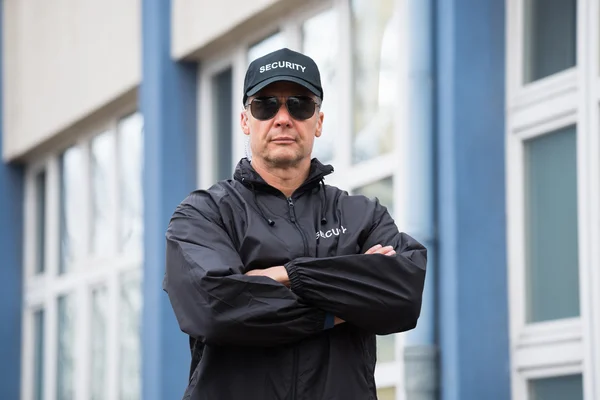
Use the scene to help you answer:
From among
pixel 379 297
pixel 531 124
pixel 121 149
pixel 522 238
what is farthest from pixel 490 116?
pixel 121 149

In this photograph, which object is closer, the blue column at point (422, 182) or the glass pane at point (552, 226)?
the glass pane at point (552, 226)

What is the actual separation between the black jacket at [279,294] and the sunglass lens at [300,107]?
0.65 ft

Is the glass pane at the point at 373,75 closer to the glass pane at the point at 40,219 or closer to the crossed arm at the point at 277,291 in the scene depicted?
the crossed arm at the point at 277,291

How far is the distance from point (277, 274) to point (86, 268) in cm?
875

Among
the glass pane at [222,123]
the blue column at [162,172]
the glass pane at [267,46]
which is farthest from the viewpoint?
the glass pane at [222,123]

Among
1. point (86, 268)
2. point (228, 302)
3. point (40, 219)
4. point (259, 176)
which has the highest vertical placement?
point (40, 219)

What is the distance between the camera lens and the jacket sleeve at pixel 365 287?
362 cm

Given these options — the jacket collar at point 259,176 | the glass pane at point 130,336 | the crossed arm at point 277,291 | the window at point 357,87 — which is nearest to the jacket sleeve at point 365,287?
the crossed arm at point 277,291

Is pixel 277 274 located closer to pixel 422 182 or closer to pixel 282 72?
pixel 282 72

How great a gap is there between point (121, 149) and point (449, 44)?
548 centimetres

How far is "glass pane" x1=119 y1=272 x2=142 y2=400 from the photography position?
36.3ft

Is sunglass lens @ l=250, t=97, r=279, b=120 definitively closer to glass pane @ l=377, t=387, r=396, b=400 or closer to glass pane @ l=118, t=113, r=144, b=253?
glass pane @ l=377, t=387, r=396, b=400

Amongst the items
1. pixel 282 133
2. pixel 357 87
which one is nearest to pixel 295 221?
pixel 282 133

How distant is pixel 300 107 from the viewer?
12.5ft
